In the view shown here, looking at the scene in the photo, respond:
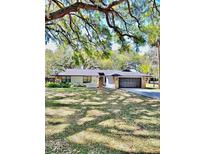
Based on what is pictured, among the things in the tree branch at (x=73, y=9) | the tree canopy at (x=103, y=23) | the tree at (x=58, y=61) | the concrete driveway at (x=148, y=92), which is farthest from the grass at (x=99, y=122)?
the tree branch at (x=73, y=9)

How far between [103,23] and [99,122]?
699 mm

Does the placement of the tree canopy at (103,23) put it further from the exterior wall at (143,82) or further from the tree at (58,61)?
the exterior wall at (143,82)

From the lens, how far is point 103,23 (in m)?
2.10

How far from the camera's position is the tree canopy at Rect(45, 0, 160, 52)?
79.0 inches

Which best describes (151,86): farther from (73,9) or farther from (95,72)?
(73,9)

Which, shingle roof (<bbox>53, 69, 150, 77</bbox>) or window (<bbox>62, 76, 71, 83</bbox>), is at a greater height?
shingle roof (<bbox>53, 69, 150, 77</bbox>)

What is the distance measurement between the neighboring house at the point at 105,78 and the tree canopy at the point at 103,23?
0.16 metres

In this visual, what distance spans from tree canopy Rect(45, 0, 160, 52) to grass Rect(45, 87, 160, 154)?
0.34m

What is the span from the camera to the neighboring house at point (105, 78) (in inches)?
81.5

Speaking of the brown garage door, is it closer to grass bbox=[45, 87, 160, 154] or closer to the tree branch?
grass bbox=[45, 87, 160, 154]

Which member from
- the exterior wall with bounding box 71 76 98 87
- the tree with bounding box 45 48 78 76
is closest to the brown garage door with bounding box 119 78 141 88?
the exterior wall with bounding box 71 76 98 87

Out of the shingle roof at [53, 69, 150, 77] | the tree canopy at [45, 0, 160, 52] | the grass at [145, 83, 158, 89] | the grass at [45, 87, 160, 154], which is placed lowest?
the grass at [45, 87, 160, 154]

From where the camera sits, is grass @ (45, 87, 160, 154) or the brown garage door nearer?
grass @ (45, 87, 160, 154)
